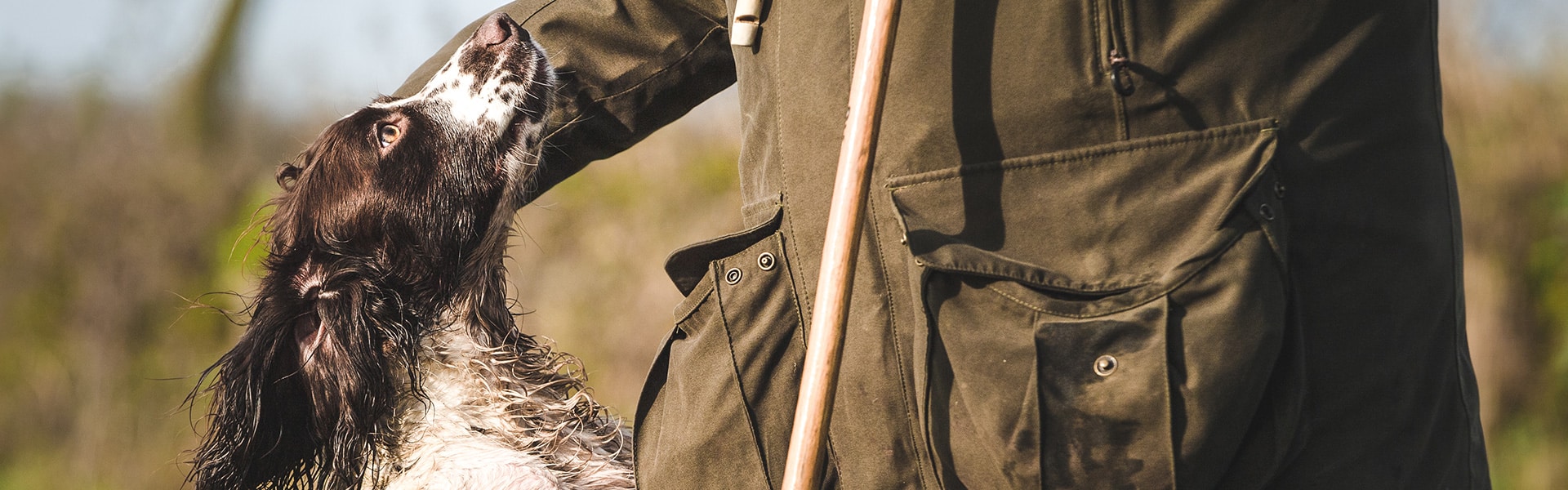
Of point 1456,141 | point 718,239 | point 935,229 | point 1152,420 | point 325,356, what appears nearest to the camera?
point 1152,420

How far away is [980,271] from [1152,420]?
27 cm

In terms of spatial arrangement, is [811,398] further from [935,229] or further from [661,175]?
[661,175]

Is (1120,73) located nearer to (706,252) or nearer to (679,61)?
(706,252)

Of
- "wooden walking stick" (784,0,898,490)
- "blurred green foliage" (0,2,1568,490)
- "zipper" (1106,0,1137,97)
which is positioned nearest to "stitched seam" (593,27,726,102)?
"wooden walking stick" (784,0,898,490)

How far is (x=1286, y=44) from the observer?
1.31m

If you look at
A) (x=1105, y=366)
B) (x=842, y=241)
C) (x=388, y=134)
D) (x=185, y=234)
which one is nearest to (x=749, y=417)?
(x=842, y=241)

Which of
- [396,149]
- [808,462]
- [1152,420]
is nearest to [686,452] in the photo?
[808,462]

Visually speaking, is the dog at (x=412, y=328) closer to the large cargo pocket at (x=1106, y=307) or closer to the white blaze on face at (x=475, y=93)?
the white blaze on face at (x=475, y=93)

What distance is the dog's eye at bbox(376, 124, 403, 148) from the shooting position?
7.98 feet

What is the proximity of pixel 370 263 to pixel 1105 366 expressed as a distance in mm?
1654

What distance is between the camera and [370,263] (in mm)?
2373

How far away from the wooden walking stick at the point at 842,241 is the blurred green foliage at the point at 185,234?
4.39 meters

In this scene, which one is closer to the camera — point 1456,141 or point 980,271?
point 980,271

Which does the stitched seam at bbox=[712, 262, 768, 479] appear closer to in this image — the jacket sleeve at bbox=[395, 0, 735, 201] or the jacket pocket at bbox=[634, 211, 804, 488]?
the jacket pocket at bbox=[634, 211, 804, 488]
